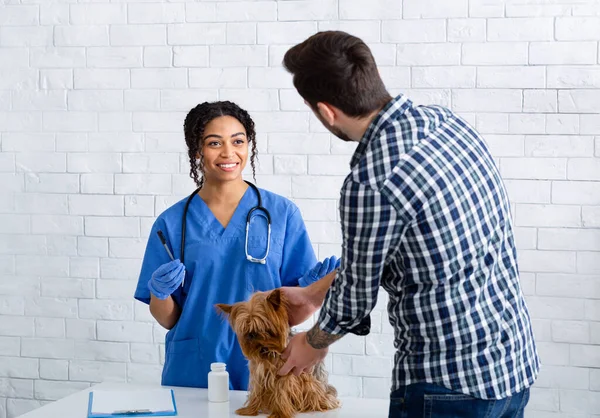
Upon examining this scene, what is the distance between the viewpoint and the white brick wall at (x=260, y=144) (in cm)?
328

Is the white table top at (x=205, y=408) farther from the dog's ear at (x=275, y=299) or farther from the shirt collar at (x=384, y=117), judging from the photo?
the shirt collar at (x=384, y=117)

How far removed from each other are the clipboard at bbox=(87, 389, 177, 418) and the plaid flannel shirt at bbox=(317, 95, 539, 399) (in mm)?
818

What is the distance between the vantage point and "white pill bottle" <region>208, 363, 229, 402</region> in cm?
220

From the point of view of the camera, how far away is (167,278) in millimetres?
2266

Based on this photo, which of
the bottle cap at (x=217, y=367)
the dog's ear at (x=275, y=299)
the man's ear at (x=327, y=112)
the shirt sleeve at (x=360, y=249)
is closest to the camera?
the shirt sleeve at (x=360, y=249)

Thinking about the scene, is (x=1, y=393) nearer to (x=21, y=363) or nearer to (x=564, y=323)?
(x=21, y=363)

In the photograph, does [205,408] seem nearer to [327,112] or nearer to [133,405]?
[133,405]

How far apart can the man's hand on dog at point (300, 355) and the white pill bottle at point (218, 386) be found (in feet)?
1.12

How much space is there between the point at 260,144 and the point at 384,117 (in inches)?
79.8

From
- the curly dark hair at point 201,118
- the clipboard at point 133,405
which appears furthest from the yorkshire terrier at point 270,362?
the curly dark hair at point 201,118

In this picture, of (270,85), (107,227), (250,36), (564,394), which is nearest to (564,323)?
(564,394)

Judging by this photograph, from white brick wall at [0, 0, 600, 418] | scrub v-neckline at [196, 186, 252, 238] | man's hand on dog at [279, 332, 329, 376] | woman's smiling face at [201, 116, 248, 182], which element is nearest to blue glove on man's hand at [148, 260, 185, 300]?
scrub v-neckline at [196, 186, 252, 238]

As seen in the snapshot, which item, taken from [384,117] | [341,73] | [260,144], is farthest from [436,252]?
[260,144]

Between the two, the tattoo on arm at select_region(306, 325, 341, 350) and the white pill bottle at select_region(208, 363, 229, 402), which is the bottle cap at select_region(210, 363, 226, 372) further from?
the tattoo on arm at select_region(306, 325, 341, 350)
